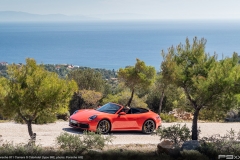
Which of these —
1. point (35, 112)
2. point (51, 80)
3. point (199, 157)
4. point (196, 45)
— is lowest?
A: point (199, 157)

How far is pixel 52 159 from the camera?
689 centimetres

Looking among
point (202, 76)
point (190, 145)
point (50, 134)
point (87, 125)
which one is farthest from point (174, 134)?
point (50, 134)

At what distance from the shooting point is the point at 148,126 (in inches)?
545

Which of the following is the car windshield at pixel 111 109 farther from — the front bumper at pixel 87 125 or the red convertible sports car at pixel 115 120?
the front bumper at pixel 87 125

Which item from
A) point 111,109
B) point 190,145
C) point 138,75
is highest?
point 138,75

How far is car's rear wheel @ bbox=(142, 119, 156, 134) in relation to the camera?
541 inches

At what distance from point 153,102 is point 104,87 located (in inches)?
214

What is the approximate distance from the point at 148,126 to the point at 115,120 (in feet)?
5.25

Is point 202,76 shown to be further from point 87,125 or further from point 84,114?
point 84,114

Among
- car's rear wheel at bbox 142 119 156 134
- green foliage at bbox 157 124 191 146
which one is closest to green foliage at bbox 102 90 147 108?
car's rear wheel at bbox 142 119 156 134

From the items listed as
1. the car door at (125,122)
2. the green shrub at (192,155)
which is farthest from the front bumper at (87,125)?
the green shrub at (192,155)

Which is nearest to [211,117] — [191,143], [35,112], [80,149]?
[191,143]

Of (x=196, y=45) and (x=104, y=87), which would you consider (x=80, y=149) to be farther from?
(x=104, y=87)

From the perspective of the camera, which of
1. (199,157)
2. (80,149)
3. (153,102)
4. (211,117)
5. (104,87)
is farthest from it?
(104,87)
